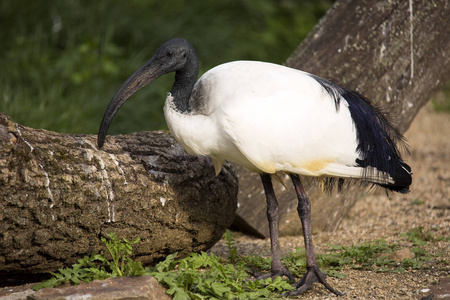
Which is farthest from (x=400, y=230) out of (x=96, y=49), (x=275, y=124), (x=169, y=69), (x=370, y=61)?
(x=96, y=49)

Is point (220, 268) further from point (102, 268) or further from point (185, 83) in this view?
point (185, 83)

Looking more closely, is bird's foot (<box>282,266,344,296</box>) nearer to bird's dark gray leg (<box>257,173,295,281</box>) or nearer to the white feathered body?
bird's dark gray leg (<box>257,173,295,281</box>)

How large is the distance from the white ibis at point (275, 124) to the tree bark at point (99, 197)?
0.67 ft

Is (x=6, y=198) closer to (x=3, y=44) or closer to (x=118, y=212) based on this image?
(x=118, y=212)

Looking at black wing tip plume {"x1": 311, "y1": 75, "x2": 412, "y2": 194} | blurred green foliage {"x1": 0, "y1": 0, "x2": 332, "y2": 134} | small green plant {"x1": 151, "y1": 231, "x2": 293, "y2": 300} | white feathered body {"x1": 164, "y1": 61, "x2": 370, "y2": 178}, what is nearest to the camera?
small green plant {"x1": 151, "y1": 231, "x2": 293, "y2": 300}

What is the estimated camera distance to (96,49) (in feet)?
26.9

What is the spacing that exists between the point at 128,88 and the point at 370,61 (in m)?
2.32

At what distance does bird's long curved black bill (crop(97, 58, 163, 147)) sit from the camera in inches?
147

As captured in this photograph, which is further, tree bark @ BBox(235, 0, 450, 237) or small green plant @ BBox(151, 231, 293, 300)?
tree bark @ BBox(235, 0, 450, 237)

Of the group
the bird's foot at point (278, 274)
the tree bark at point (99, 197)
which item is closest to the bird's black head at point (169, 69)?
the tree bark at point (99, 197)

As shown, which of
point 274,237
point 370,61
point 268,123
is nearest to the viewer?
point 268,123

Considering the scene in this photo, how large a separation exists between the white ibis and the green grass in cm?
23

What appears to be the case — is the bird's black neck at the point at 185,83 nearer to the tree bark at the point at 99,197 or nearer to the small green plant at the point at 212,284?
the tree bark at the point at 99,197

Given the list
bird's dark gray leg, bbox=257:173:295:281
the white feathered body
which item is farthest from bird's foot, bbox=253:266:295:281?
the white feathered body
